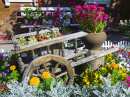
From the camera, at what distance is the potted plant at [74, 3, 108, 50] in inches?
122

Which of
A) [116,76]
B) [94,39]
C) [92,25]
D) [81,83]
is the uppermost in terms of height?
[92,25]

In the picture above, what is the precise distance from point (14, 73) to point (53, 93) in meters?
1.12

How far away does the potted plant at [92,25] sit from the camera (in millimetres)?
3102

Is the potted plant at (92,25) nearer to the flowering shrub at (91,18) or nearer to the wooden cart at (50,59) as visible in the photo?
the flowering shrub at (91,18)

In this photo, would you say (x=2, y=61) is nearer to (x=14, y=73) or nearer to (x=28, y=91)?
(x=14, y=73)

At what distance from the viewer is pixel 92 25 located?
3223 mm

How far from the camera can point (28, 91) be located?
6.50 ft

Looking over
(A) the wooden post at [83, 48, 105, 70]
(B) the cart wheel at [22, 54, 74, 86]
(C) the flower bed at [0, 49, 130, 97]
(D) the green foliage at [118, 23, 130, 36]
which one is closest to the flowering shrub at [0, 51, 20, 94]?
(C) the flower bed at [0, 49, 130, 97]

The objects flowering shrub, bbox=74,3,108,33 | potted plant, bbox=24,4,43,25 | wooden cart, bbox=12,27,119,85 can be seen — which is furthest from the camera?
potted plant, bbox=24,4,43,25

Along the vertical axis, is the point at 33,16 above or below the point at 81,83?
above

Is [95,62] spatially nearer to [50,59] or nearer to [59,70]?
[59,70]

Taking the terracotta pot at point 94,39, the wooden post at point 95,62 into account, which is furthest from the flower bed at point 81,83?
the terracotta pot at point 94,39

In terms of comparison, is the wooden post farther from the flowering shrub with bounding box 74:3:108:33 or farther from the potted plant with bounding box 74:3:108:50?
the flowering shrub with bounding box 74:3:108:33

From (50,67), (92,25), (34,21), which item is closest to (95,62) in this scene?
(92,25)
